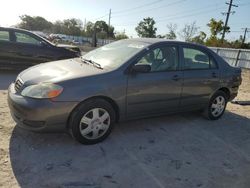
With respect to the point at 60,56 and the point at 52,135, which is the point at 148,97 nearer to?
the point at 52,135

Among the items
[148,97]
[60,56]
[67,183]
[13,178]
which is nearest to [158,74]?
[148,97]

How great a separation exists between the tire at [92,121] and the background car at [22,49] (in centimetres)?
523

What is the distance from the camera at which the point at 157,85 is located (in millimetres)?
4340

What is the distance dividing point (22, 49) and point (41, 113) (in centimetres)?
551

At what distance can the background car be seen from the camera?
808 cm

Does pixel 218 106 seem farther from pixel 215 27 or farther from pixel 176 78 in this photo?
pixel 215 27

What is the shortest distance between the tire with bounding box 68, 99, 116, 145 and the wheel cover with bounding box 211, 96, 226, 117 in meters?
2.53

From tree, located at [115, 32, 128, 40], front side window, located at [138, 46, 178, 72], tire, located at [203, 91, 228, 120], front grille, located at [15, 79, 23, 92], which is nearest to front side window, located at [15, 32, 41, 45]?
front grille, located at [15, 79, 23, 92]

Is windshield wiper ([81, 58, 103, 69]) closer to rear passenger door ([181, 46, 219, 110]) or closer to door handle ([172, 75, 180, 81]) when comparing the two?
door handle ([172, 75, 180, 81])

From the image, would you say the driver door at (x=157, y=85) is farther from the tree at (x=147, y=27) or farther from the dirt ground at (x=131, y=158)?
the tree at (x=147, y=27)

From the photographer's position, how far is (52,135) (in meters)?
4.01

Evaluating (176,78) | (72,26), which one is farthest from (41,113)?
(72,26)

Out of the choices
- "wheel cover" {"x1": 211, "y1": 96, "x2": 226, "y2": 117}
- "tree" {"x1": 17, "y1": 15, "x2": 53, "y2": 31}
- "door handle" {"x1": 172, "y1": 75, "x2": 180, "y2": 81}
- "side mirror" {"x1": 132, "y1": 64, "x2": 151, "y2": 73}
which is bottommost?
"tree" {"x1": 17, "y1": 15, "x2": 53, "y2": 31}

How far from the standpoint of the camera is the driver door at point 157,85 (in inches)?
162
